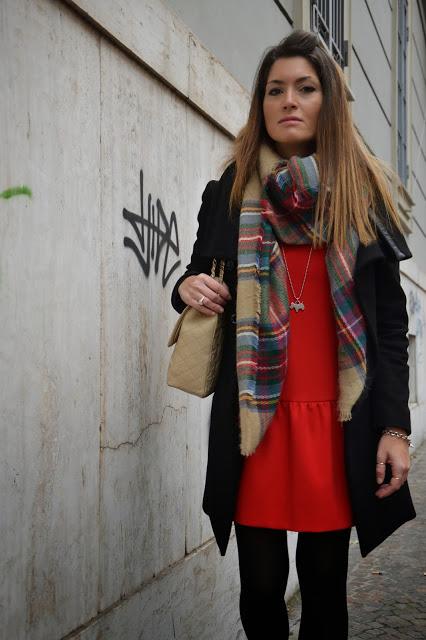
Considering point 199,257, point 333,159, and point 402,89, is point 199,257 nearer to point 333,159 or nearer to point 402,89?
point 333,159

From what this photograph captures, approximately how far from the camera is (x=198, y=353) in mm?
2051

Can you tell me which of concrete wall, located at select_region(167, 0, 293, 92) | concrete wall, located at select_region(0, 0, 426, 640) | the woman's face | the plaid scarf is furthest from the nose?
concrete wall, located at select_region(167, 0, 293, 92)

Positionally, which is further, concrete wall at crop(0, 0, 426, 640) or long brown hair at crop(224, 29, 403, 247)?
long brown hair at crop(224, 29, 403, 247)

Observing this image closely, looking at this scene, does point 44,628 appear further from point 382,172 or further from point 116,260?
point 382,172

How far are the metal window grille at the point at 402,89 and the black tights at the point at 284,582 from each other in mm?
8422

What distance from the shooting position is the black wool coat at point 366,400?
198 cm

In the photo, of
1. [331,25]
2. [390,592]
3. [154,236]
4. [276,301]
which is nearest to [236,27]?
[154,236]

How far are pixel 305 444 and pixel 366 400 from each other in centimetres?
21

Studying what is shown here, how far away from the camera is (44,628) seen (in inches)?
78.0

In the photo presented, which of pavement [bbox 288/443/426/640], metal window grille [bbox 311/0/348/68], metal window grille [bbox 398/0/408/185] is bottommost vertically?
pavement [bbox 288/443/426/640]

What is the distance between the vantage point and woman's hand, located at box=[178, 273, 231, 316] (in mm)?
2021

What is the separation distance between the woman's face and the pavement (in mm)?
2218

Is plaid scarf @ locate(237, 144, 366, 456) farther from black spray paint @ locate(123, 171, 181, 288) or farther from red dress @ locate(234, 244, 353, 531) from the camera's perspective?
black spray paint @ locate(123, 171, 181, 288)

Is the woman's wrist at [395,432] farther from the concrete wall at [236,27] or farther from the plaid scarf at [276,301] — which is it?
the concrete wall at [236,27]
